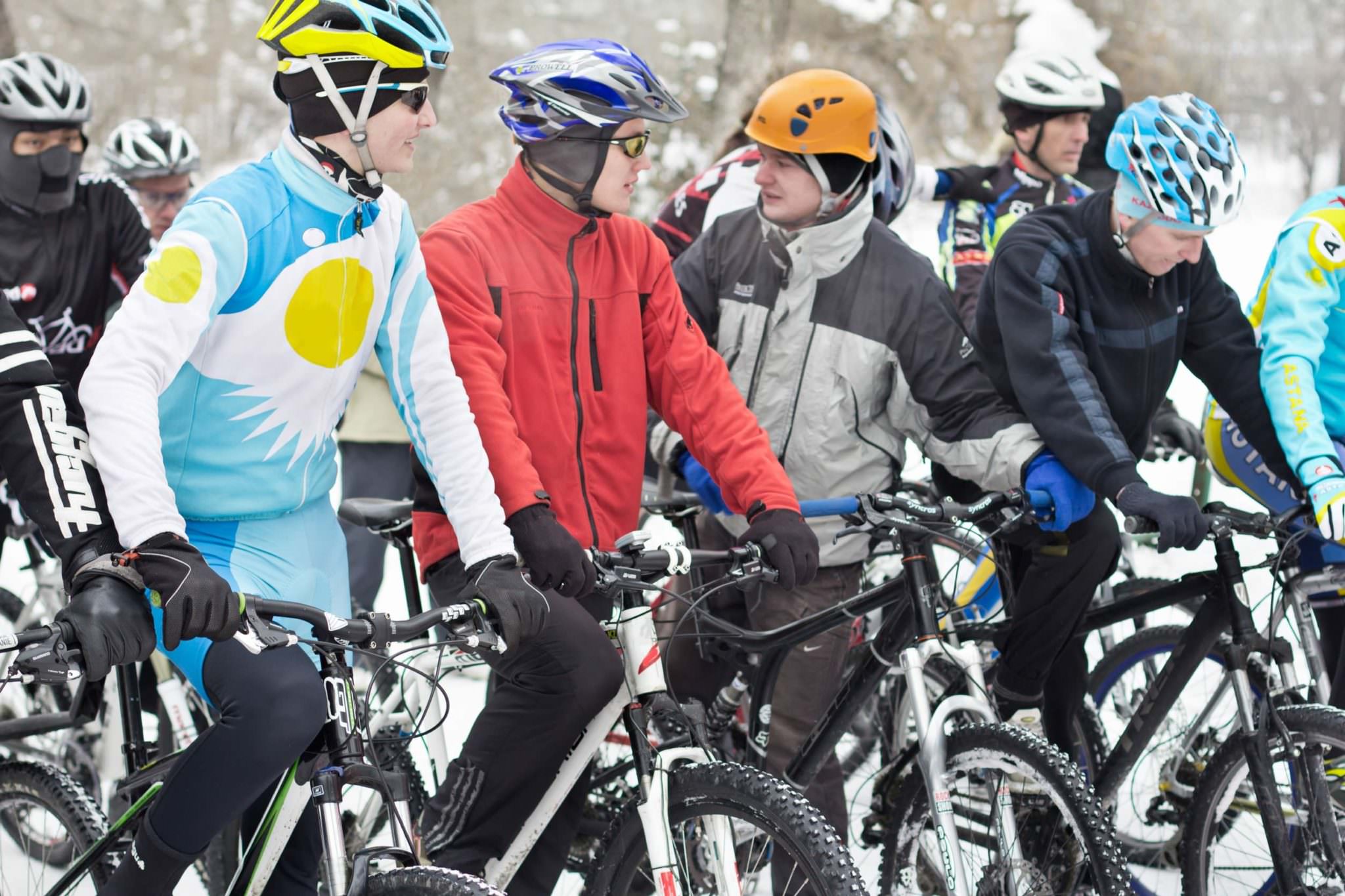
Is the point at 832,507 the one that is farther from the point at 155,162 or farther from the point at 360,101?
the point at 155,162

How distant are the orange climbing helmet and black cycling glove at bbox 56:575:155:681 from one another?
208cm

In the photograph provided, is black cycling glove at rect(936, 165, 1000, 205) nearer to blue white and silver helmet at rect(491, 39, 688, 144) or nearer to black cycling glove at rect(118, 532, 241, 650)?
blue white and silver helmet at rect(491, 39, 688, 144)

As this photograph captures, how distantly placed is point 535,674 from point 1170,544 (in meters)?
1.36

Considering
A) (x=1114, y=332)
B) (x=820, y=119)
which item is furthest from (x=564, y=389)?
(x=1114, y=332)

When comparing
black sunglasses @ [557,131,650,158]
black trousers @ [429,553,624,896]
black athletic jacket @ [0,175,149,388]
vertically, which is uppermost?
black sunglasses @ [557,131,650,158]

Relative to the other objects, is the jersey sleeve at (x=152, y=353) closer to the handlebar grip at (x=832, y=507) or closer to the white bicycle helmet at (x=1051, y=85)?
the handlebar grip at (x=832, y=507)

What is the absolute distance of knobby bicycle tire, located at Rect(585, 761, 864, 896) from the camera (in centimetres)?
247

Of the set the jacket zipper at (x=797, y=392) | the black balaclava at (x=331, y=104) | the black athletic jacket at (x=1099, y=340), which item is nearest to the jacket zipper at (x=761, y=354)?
the jacket zipper at (x=797, y=392)

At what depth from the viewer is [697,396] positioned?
3154mm

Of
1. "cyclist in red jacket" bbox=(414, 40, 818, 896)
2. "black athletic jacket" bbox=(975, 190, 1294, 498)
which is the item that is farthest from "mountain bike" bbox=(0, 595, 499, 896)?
"black athletic jacket" bbox=(975, 190, 1294, 498)

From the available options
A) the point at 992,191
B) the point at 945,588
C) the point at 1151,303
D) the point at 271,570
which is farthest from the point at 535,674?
the point at 992,191

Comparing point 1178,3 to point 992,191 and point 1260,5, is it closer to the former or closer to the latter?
point 1260,5

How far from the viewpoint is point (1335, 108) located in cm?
1205

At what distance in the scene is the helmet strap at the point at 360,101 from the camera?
2451mm
